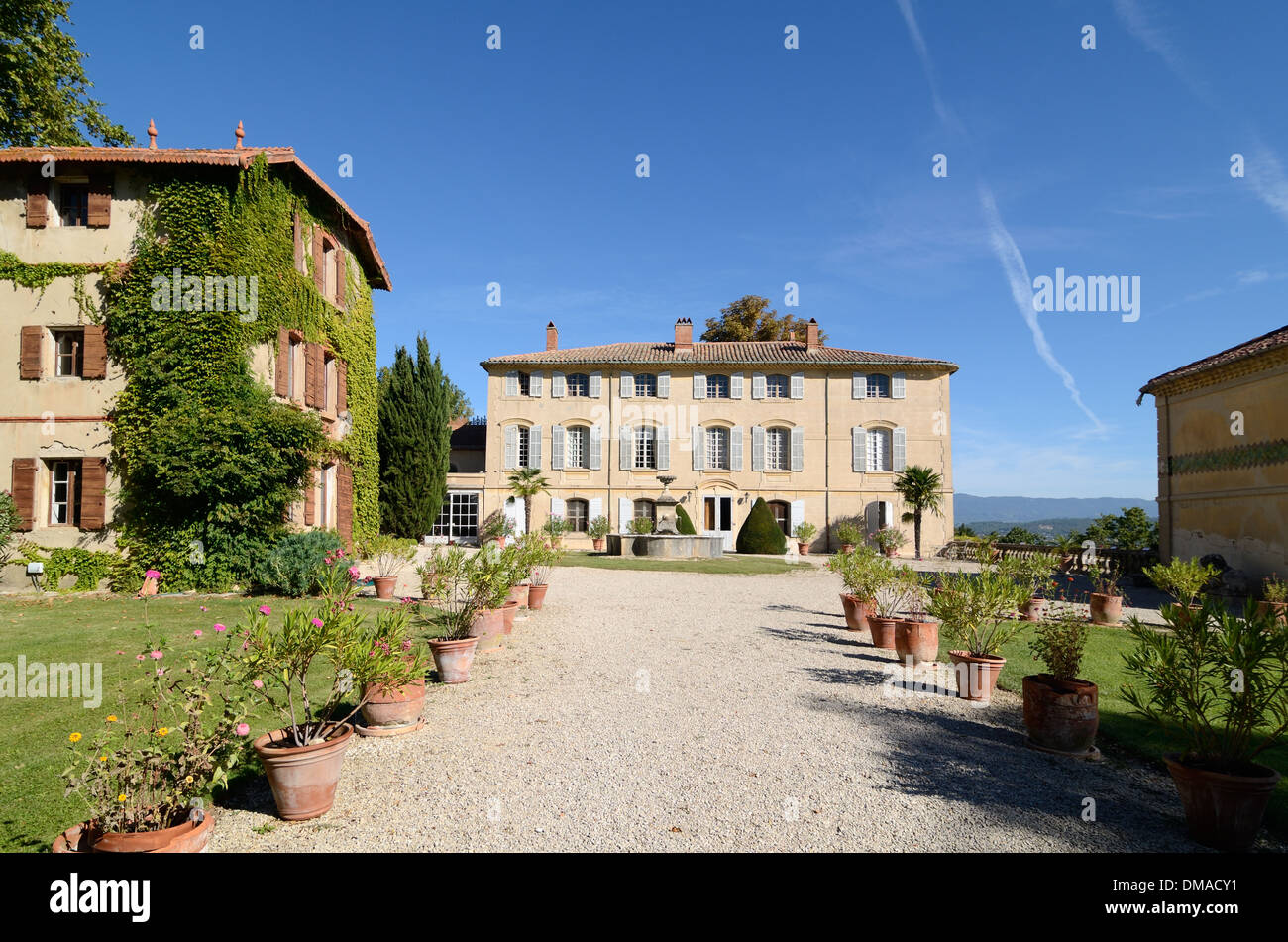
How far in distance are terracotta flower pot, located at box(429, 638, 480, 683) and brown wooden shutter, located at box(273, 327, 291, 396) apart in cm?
878

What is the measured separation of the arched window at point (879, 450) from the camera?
93.6 ft

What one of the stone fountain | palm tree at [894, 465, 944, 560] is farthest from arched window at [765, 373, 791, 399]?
the stone fountain

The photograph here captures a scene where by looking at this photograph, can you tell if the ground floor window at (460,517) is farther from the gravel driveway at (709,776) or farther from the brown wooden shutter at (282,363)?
the gravel driveway at (709,776)

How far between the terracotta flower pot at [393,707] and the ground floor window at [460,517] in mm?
23956

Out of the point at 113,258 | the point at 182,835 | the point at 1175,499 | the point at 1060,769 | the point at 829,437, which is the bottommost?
the point at 1060,769

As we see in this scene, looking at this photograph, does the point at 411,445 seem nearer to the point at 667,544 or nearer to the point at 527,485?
the point at 527,485

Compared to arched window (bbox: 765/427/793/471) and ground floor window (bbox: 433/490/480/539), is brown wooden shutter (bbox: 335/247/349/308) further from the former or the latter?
arched window (bbox: 765/427/793/471)

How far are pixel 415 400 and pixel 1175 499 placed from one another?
23199 millimetres

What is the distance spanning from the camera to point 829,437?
28516 mm

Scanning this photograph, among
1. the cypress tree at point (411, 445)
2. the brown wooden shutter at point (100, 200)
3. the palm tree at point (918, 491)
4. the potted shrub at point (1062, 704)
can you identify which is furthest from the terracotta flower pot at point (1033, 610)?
the cypress tree at point (411, 445)

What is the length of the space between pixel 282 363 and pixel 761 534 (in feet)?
57.0

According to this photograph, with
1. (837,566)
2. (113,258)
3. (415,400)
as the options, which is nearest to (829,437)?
(415,400)
